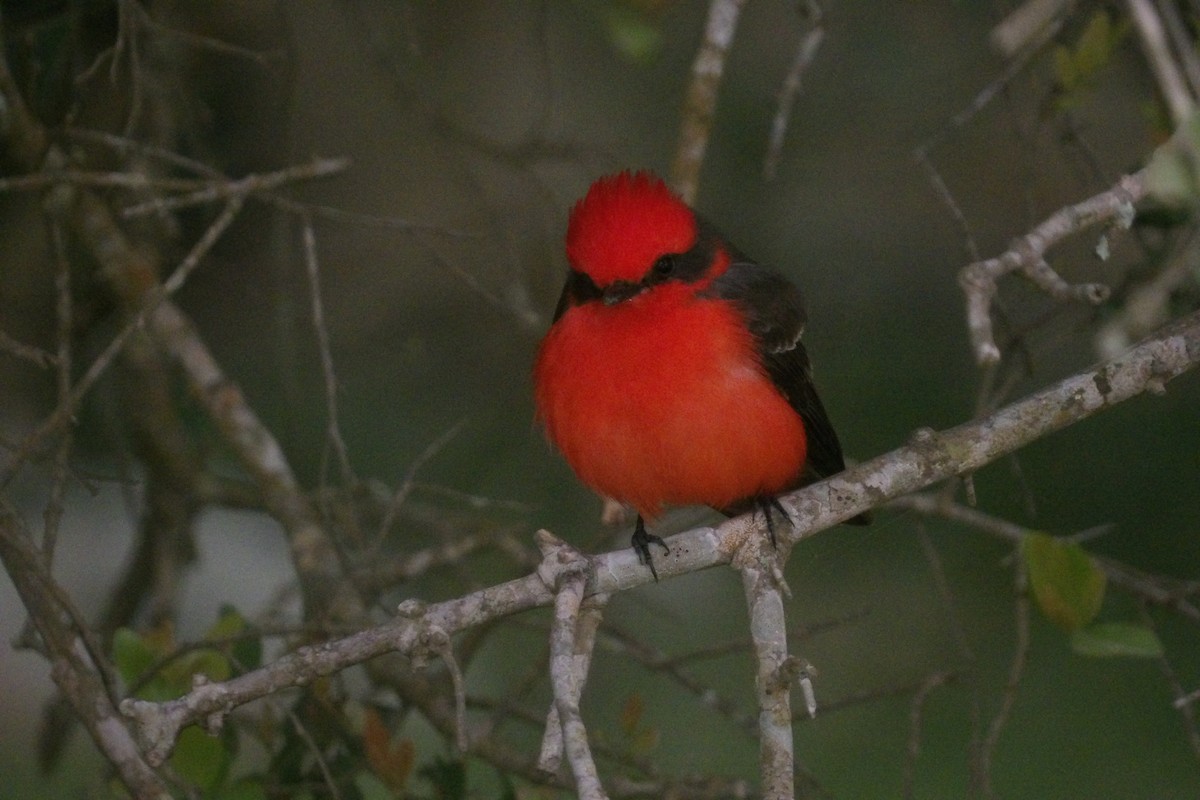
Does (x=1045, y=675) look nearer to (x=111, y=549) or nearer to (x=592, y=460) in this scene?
(x=592, y=460)

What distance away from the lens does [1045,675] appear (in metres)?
6.03

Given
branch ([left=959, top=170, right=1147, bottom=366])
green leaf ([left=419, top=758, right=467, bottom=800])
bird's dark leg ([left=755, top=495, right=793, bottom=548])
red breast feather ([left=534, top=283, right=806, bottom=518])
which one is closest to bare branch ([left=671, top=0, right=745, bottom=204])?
red breast feather ([left=534, top=283, right=806, bottom=518])

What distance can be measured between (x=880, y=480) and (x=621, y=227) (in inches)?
39.5

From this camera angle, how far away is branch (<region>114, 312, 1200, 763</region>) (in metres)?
2.90

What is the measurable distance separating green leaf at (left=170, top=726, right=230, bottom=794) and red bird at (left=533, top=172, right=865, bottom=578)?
1.13 m

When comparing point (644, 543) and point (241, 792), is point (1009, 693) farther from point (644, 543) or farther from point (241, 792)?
point (241, 792)

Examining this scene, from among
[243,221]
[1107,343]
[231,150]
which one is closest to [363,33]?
[231,150]

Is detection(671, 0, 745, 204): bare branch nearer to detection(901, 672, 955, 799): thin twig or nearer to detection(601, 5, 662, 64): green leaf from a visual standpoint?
detection(601, 5, 662, 64): green leaf

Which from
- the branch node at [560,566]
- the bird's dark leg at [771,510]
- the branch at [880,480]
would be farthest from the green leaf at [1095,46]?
the branch node at [560,566]

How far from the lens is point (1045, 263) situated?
9.49 ft

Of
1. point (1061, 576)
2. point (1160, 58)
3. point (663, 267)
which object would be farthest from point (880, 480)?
point (1160, 58)

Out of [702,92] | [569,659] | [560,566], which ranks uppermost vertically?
[702,92]

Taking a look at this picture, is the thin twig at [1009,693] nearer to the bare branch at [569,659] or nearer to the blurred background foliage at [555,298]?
the bare branch at [569,659]

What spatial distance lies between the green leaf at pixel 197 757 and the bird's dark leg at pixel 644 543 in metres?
0.99
